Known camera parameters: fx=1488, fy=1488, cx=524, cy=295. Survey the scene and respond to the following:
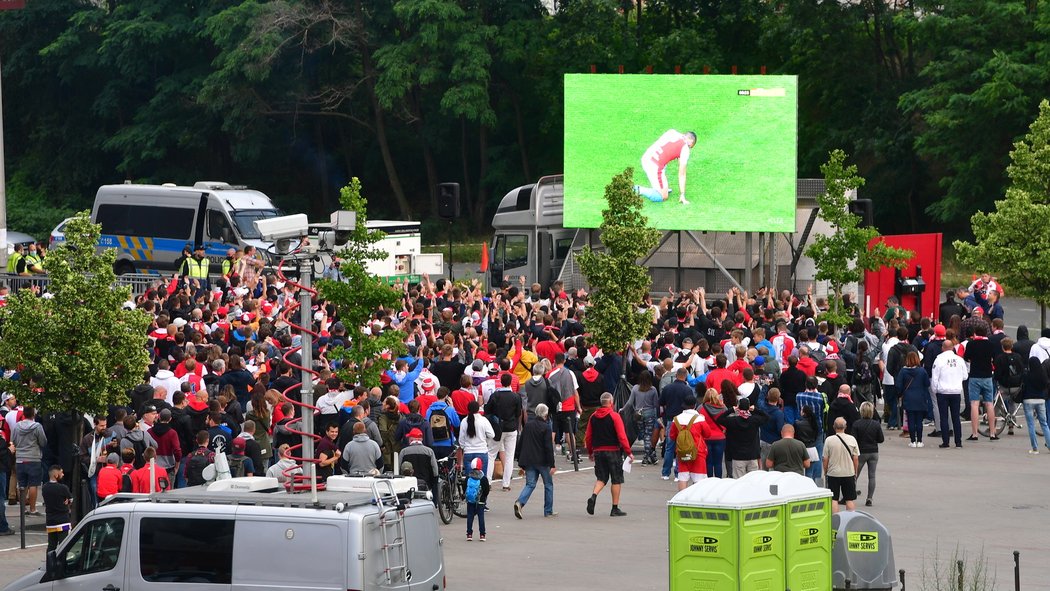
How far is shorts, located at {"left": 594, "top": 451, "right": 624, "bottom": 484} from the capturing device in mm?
17234

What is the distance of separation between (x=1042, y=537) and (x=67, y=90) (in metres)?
51.6

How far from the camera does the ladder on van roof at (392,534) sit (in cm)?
1107

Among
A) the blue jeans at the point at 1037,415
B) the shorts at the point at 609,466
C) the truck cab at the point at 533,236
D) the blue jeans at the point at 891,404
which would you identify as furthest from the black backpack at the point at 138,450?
the truck cab at the point at 533,236

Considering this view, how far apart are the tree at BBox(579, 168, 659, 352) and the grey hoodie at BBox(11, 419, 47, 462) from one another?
26.1 feet

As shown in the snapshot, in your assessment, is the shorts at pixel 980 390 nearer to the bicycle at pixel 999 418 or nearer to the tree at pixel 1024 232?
the bicycle at pixel 999 418

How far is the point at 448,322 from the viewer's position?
79.2ft

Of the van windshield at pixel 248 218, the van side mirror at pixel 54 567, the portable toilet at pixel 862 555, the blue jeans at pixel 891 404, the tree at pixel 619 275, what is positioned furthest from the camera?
the van windshield at pixel 248 218

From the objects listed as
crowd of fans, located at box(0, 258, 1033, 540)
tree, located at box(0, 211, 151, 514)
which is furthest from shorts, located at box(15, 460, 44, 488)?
tree, located at box(0, 211, 151, 514)

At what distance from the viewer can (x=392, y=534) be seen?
11.2 meters

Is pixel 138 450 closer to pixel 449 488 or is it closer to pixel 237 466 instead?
pixel 237 466

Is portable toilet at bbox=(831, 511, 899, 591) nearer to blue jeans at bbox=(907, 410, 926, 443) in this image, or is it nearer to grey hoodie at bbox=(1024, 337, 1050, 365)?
blue jeans at bbox=(907, 410, 926, 443)

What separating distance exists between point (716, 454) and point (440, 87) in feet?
122

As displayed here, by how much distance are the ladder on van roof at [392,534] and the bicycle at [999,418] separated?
44.7 ft

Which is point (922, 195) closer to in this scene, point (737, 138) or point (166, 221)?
point (737, 138)
